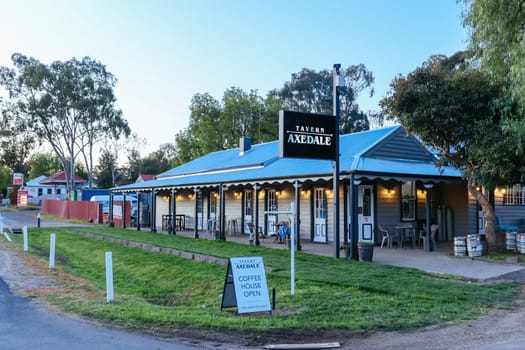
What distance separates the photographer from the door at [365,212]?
58.2ft

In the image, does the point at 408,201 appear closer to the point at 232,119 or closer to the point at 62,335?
the point at 62,335

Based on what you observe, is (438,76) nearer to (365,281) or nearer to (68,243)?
(365,281)

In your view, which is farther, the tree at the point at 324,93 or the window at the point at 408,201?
the tree at the point at 324,93

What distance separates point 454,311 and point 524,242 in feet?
26.6

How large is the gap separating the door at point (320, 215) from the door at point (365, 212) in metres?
1.57

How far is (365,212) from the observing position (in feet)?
58.7

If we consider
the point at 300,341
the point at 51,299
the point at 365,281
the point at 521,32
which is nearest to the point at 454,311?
the point at 365,281

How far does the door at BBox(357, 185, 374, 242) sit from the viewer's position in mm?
17734

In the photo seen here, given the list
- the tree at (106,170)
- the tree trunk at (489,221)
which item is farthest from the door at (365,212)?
the tree at (106,170)

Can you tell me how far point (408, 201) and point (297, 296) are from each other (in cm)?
1140

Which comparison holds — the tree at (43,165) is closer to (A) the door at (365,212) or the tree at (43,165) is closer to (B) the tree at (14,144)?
(B) the tree at (14,144)

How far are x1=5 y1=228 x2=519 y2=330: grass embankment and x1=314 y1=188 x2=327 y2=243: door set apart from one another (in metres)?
4.14

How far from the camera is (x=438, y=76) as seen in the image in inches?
558

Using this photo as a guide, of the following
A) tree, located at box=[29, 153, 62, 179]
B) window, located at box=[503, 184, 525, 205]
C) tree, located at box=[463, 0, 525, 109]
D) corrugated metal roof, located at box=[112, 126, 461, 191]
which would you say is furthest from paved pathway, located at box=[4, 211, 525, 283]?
tree, located at box=[29, 153, 62, 179]
